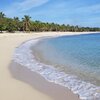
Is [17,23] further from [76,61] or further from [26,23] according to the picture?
[76,61]

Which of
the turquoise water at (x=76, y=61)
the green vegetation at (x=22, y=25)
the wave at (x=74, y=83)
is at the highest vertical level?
the wave at (x=74, y=83)

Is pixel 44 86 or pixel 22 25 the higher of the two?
pixel 44 86

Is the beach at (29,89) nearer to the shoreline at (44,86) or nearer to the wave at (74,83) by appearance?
the shoreline at (44,86)

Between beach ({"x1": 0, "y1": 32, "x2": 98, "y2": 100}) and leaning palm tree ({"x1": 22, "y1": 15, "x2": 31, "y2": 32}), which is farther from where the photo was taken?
leaning palm tree ({"x1": 22, "y1": 15, "x2": 31, "y2": 32})

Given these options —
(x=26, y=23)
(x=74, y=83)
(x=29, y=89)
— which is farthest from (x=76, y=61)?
(x=26, y=23)

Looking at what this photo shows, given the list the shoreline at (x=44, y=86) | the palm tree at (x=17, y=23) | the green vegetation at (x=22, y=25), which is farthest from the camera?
the palm tree at (x=17, y=23)

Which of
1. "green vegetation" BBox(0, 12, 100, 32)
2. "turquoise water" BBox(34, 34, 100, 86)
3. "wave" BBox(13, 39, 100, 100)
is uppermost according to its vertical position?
"wave" BBox(13, 39, 100, 100)

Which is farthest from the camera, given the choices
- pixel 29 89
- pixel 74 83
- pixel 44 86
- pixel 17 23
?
pixel 17 23

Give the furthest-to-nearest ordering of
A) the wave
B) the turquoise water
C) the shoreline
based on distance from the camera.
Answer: the turquoise water < the wave < the shoreline

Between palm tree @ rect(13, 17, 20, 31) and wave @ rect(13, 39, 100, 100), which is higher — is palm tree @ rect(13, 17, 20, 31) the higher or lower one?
the lower one

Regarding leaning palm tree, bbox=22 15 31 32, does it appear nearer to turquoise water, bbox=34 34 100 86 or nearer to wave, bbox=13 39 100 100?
turquoise water, bbox=34 34 100 86

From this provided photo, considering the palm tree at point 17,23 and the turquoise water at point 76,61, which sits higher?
the turquoise water at point 76,61

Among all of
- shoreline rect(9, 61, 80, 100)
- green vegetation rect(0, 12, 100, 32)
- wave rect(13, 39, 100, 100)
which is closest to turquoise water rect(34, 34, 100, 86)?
wave rect(13, 39, 100, 100)

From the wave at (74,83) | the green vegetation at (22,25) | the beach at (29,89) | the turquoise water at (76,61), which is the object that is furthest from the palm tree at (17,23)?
the beach at (29,89)
